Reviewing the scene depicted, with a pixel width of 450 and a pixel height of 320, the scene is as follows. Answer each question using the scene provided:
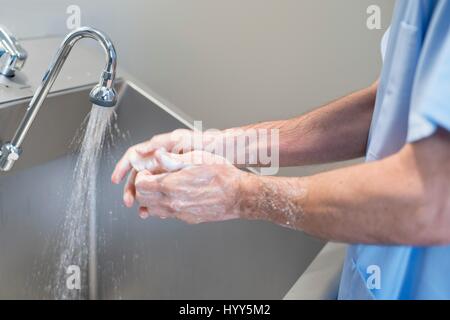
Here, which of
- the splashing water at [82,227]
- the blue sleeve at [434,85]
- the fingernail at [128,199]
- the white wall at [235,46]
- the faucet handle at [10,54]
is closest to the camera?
the blue sleeve at [434,85]

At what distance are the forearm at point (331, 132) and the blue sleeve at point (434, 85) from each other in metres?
0.28

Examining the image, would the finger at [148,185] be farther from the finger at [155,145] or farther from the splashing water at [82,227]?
the splashing water at [82,227]

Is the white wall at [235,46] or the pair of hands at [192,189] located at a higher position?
the white wall at [235,46]

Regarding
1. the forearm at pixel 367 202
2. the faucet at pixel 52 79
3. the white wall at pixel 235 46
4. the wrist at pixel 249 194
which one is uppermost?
the white wall at pixel 235 46

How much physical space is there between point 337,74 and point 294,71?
10 cm

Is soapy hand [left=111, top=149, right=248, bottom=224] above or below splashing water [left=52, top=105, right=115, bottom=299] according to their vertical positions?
below

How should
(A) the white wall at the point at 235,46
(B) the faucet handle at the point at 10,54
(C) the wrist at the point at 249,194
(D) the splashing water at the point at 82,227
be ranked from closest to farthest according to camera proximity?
1. (C) the wrist at the point at 249,194
2. (B) the faucet handle at the point at 10,54
3. (D) the splashing water at the point at 82,227
4. (A) the white wall at the point at 235,46

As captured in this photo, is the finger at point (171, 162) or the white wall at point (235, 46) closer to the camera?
the finger at point (171, 162)

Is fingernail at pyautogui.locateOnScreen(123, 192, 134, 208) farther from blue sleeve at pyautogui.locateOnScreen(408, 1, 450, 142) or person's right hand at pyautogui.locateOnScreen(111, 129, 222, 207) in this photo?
blue sleeve at pyautogui.locateOnScreen(408, 1, 450, 142)

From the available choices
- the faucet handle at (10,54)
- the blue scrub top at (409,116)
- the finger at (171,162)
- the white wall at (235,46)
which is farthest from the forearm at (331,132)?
the faucet handle at (10,54)

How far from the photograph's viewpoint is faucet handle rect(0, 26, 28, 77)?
87 cm

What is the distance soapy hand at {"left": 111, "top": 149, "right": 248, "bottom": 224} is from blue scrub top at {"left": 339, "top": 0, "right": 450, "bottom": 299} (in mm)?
183

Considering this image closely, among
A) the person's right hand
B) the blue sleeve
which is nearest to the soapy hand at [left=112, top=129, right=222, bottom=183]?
the person's right hand

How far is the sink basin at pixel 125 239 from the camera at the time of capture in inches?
37.2
